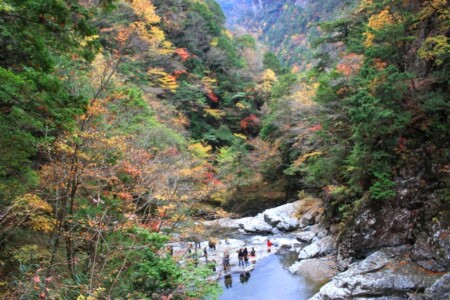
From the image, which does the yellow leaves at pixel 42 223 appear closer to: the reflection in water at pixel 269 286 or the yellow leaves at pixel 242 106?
the reflection in water at pixel 269 286

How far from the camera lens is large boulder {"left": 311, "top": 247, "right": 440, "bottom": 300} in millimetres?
9992

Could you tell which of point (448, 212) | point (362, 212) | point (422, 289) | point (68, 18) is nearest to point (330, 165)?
point (362, 212)

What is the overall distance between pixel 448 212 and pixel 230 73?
28548 millimetres

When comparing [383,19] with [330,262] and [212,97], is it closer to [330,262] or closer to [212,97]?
[330,262]

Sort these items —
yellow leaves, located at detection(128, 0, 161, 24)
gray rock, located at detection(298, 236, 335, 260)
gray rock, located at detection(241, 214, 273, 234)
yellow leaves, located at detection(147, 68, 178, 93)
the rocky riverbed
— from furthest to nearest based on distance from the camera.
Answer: yellow leaves, located at detection(147, 68, 178, 93)
yellow leaves, located at detection(128, 0, 161, 24)
gray rock, located at detection(241, 214, 273, 234)
gray rock, located at detection(298, 236, 335, 260)
the rocky riverbed

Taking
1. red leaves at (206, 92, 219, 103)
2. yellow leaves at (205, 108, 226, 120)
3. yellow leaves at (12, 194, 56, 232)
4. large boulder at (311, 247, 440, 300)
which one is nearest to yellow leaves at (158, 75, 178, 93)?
yellow leaves at (205, 108, 226, 120)

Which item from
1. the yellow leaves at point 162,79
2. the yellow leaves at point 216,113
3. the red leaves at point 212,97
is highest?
the red leaves at point 212,97

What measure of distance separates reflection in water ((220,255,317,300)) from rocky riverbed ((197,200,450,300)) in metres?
0.45

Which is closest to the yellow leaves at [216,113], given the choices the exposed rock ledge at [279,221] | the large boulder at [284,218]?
the exposed rock ledge at [279,221]

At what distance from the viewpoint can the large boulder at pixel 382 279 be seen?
9.99m

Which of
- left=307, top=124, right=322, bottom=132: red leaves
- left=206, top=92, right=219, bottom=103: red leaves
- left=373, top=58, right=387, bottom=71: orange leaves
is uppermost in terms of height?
left=206, top=92, right=219, bottom=103: red leaves

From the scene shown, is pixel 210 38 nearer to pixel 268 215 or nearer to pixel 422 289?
pixel 268 215

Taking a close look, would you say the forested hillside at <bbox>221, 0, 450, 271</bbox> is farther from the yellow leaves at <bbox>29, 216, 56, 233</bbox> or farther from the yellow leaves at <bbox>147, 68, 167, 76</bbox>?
the yellow leaves at <bbox>147, 68, 167, 76</bbox>

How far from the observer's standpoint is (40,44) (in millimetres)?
4250
